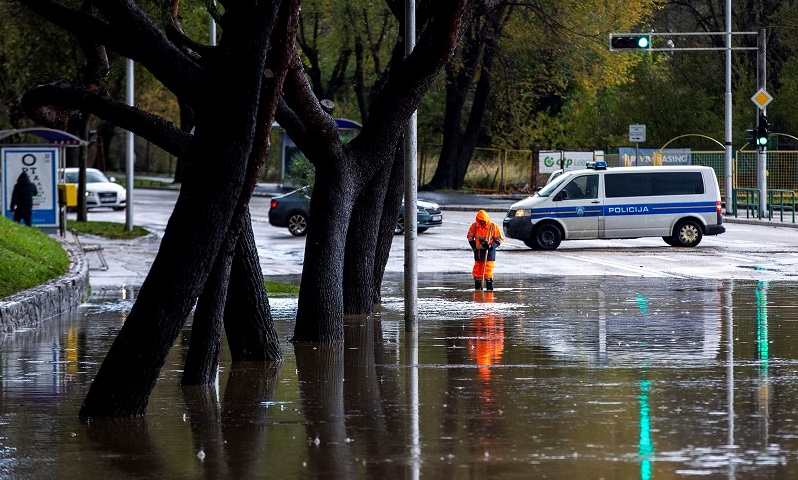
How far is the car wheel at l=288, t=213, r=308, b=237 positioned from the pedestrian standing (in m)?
6.73

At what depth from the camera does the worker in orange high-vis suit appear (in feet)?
65.9

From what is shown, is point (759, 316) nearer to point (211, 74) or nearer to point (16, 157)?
point (211, 74)

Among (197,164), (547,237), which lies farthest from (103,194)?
(197,164)

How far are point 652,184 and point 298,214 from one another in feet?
31.0

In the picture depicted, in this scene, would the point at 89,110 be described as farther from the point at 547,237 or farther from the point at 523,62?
the point at 523,62

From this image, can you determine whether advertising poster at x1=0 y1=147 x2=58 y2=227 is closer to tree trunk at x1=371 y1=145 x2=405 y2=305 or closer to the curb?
the curb

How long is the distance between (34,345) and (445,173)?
41.2m

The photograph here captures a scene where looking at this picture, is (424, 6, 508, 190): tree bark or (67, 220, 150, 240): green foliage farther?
(424, 6, 508, 190): tree bark

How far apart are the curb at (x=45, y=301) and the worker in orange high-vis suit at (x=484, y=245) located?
575 cm

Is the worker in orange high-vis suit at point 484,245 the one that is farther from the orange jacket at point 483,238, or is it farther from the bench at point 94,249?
the bench at point 94,249

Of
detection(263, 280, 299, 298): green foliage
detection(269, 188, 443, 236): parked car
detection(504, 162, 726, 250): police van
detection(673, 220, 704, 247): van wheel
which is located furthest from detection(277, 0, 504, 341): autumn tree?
detection(269, 188, 443, 236): parked car

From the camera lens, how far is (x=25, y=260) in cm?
1917

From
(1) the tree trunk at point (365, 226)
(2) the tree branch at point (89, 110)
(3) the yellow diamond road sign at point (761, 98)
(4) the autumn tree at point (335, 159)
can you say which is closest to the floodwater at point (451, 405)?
(4) the autumn tree at point (335, 159)

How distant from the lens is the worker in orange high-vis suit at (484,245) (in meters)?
20.1
